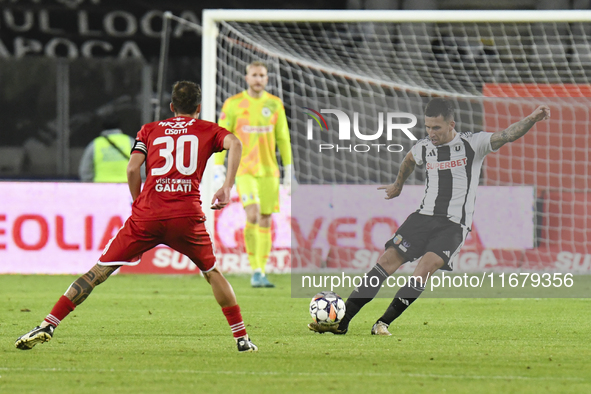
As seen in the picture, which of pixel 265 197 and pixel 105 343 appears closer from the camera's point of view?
pixel 105 343

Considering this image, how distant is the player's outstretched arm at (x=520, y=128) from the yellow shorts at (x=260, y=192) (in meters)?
3.86

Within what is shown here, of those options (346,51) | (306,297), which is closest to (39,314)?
(306,297)

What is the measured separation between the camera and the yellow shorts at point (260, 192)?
32.8 feet

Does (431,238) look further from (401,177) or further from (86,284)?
(86,284)

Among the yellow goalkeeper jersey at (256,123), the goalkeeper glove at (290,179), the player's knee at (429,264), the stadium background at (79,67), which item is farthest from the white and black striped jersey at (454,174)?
the stadium background at (79,67)

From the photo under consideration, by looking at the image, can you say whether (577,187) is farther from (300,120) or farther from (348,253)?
(300,120)

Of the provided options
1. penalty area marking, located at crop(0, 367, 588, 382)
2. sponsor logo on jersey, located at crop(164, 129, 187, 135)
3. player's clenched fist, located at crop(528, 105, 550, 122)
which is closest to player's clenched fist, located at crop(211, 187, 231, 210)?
sponsor logo on jersey, located at crop(164, 129, 187, 135)

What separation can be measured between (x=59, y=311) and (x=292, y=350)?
1.32 metres

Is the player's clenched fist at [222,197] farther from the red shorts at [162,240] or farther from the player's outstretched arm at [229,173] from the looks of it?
the red shorts at [162,240]

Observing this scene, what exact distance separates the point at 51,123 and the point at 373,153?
23.5 ft

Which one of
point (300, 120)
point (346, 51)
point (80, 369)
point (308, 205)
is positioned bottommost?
point (80, 369)

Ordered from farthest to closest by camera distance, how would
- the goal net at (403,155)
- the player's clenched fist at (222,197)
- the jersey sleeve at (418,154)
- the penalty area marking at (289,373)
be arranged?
1. the goal net at (403,155)
2. the jersey sleeve at (418,154)
3. the player's clenched fist at (222,197)
4. the penalty area marking at (289,373)

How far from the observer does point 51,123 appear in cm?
1808

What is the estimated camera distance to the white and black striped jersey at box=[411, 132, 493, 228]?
258 inches
